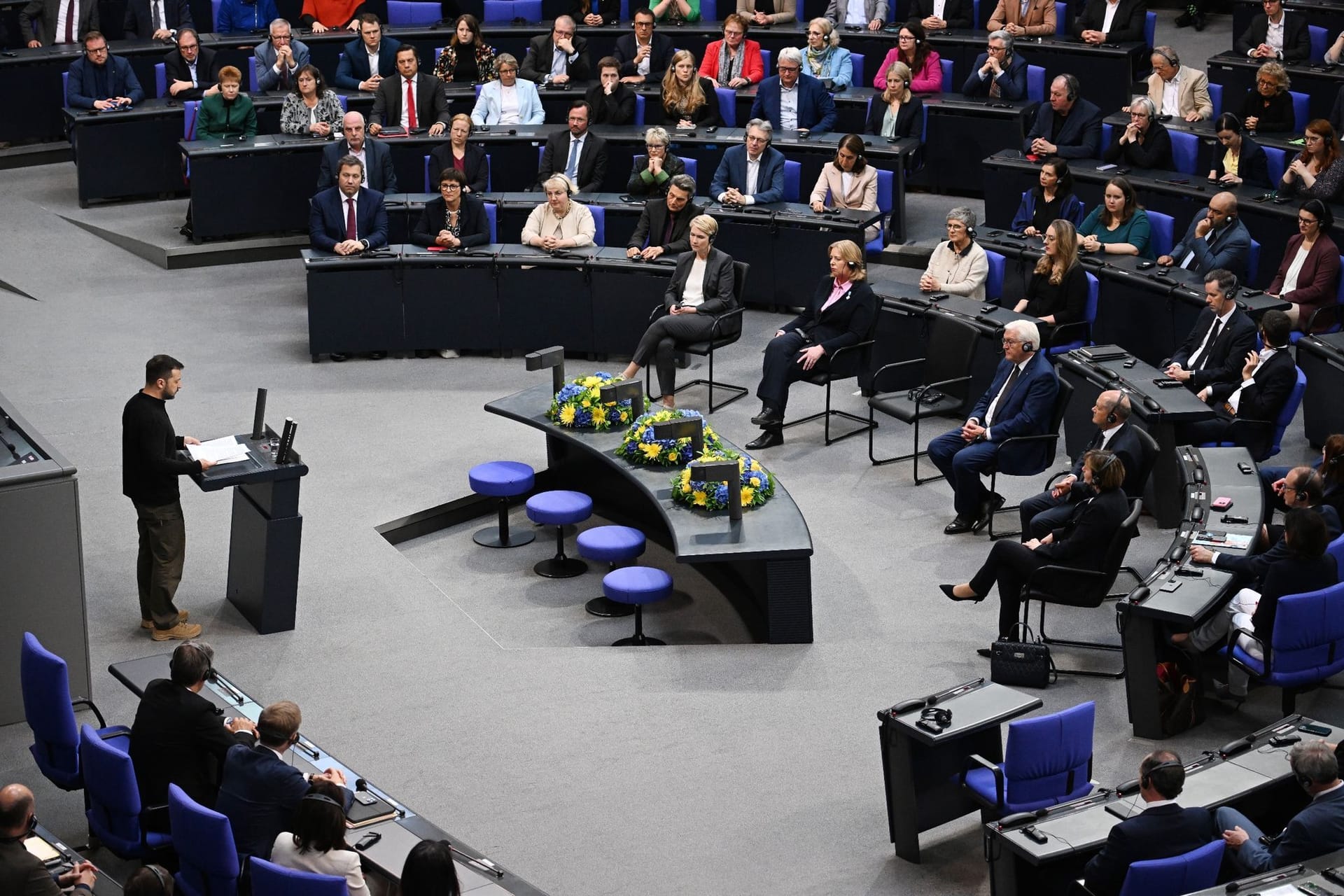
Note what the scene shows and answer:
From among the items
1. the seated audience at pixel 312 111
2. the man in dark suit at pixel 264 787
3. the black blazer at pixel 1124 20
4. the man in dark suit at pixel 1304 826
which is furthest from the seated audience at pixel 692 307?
the man in dark suit at pixel 1304 826

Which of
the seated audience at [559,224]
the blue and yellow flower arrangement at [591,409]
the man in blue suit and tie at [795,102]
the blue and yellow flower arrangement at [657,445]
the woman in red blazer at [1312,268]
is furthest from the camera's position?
the man in blue suit and tie at [795,102]

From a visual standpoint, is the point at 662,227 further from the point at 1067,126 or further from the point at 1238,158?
the point at 1238,158

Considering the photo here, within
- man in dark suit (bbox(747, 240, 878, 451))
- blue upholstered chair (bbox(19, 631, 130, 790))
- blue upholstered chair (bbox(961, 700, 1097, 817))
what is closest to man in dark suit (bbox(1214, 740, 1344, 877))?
Answer: blue upholstered chair (bbox(961, 700, 1097, 817))

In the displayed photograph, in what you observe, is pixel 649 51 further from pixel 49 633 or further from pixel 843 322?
pixel 49 633

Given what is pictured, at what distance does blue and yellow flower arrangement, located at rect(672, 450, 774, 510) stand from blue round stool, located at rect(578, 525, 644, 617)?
1.69ft

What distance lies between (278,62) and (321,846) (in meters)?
12.1

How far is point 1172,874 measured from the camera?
6.00 meters

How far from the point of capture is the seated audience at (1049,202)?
43.2 feet

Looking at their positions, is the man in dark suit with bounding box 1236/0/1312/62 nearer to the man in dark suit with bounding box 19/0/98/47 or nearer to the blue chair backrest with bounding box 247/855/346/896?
the man in dark suit with bounding box 19/0/98/47

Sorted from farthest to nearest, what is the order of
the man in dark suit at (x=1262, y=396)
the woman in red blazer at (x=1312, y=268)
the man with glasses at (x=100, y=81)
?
the man with glasses at (x=100, y=81)
the woman in red blazer at (x=1312, y=268)
the man in dark suit at (x=1262, y=396)

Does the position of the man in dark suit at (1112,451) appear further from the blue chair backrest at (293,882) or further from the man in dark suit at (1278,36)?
the man in dark suit at (1278,36)

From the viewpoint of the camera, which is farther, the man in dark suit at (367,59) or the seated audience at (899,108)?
the man in dark suit at (367,59)

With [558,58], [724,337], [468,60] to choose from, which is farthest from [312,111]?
[724,337]

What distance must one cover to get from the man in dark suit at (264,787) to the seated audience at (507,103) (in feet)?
33.8
